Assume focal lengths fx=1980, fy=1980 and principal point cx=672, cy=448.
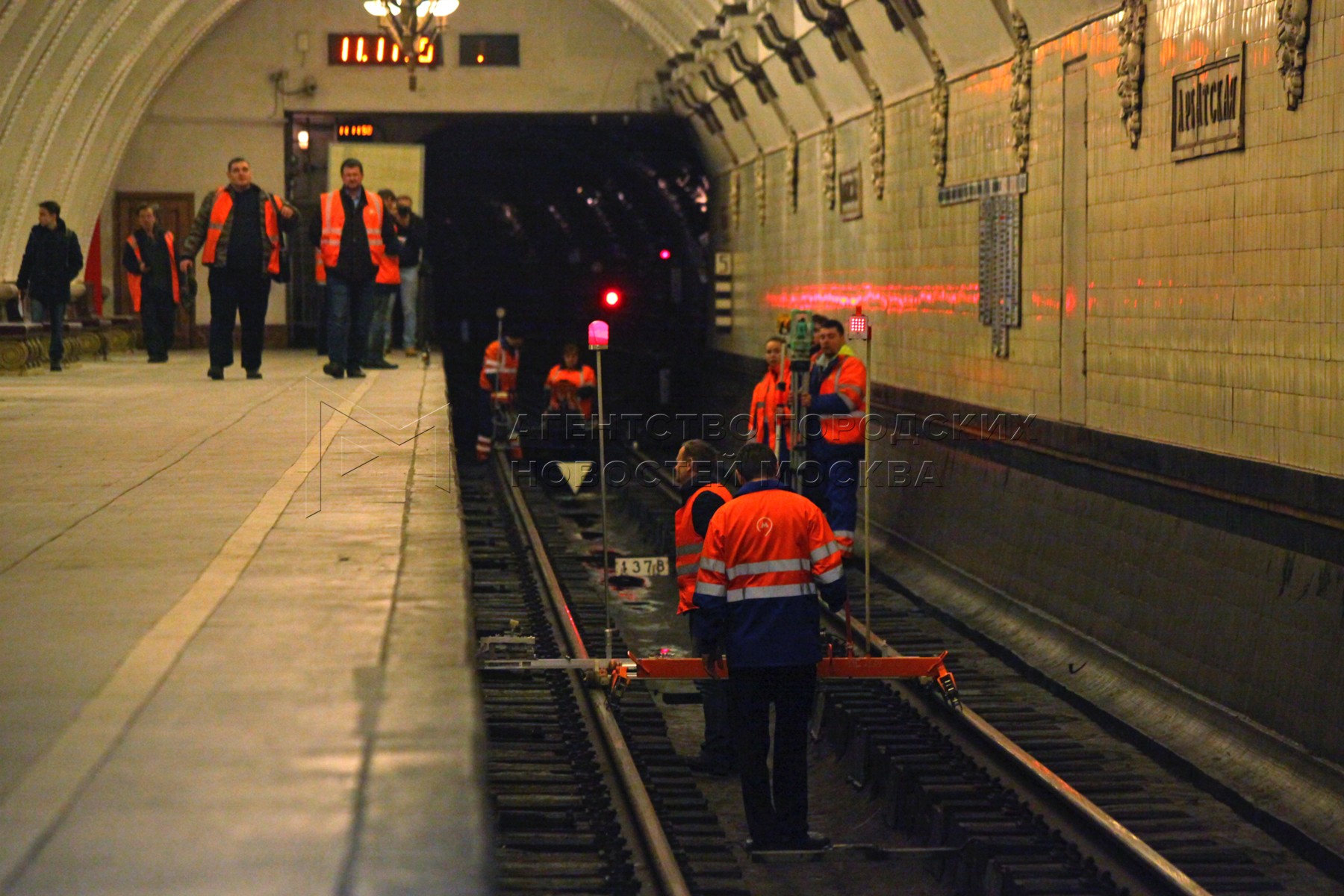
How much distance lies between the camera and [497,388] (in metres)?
25.9

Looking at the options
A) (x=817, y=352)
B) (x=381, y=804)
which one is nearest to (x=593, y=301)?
(x=817, y=352)

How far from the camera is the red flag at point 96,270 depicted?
29.7 metres

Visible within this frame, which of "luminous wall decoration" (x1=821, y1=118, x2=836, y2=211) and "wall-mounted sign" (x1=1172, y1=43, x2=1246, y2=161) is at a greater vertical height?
"luminous wall decoration" (x1=821, y1=118, x2=836, y2=211)

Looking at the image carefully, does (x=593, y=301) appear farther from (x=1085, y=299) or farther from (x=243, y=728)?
(x=243, y=728)

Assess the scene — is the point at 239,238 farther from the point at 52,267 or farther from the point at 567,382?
the point at 567,382

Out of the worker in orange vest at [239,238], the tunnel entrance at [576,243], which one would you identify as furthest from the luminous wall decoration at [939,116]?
the tunnel entrance at [576,243]

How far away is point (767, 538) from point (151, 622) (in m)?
3.17

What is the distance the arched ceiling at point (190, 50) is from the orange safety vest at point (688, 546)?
4.56 m

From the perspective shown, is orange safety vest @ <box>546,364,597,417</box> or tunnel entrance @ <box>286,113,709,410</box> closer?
orange safety vest @ <box>546,364,597,417</box>

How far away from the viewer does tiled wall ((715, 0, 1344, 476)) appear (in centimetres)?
911

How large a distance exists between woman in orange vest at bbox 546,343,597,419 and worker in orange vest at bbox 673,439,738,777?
45.6 ft

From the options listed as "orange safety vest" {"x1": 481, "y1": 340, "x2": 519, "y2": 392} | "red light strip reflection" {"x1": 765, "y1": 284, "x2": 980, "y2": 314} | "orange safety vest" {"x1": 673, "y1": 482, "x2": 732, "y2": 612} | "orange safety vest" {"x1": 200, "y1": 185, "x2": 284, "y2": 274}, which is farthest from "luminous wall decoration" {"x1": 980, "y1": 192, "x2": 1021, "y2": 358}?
"orange safety vest" {"x1": 481, "y1": 340, "x2": 519, "y2": 392}

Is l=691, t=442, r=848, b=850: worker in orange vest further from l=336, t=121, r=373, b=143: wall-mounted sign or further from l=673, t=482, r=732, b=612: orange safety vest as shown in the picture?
l=336, t=121, r=373, b=143: wall-mounted sign

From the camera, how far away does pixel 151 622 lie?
238 inches
